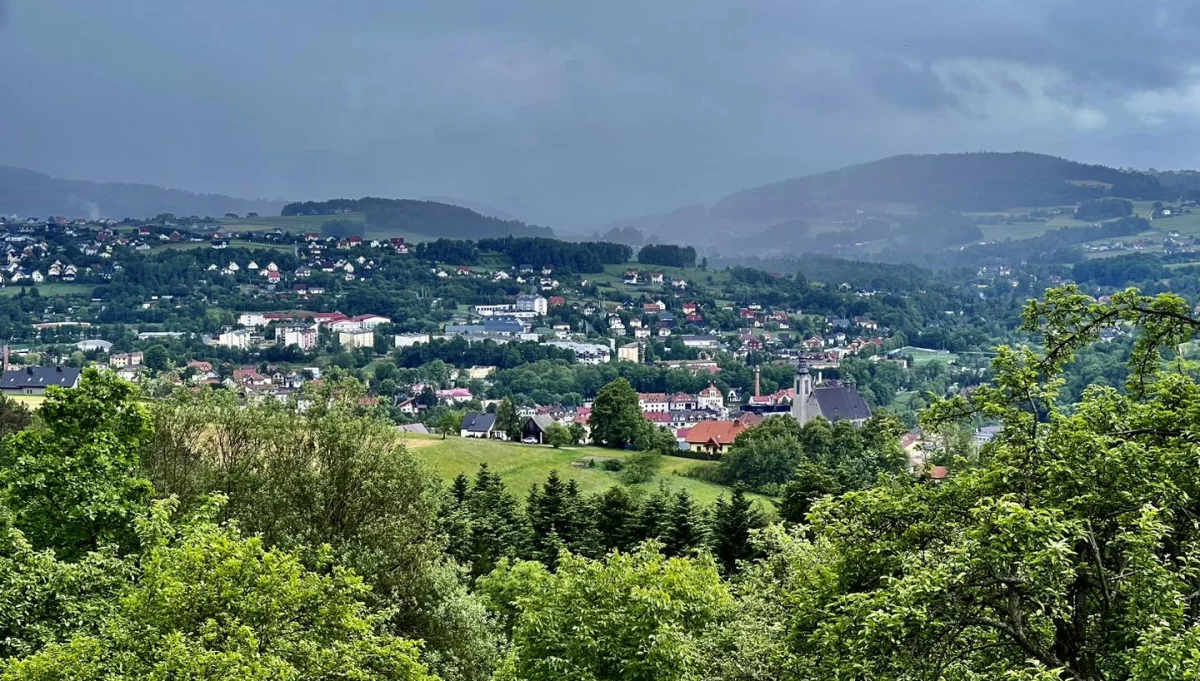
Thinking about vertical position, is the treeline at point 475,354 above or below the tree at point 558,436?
below

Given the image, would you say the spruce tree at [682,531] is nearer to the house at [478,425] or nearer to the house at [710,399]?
the house at [478,425]

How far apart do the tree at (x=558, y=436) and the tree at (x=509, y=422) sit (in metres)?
8.64

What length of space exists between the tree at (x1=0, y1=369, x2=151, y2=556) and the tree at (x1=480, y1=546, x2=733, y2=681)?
775cm

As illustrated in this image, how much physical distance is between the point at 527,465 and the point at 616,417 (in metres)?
15.2

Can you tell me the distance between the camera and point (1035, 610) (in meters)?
9.69

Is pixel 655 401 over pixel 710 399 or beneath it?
over

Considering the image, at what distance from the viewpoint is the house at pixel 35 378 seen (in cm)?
11681

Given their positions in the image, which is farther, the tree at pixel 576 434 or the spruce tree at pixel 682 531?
the tree at pixel 576 434

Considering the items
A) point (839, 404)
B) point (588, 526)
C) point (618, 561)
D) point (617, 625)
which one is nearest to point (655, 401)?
point (839, 404)

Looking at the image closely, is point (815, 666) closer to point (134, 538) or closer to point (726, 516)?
point (134, 538)

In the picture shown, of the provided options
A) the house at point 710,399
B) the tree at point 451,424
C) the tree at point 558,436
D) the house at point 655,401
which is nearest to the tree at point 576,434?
the tree at point 558,436

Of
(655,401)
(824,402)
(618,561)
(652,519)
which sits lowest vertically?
(655,401)

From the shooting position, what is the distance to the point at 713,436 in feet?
327

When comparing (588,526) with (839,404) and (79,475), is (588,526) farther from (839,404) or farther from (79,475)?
(839,404)
